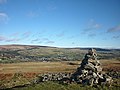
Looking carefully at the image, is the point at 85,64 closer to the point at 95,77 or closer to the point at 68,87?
the point at 95,77

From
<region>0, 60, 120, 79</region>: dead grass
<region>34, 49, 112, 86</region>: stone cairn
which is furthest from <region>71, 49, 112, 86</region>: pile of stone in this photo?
<region>0, 60, 120, 79</region>: dead grass

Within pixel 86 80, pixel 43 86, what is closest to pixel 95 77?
pixel 86 80

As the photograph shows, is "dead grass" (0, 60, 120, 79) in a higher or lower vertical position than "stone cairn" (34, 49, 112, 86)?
lower

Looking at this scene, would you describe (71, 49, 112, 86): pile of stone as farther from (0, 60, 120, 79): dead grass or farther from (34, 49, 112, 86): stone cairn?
(0, 60, 120, 79): dead grass

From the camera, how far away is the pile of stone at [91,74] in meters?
53.2

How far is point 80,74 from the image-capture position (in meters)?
58.4

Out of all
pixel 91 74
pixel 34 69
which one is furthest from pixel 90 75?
pixel 34 69

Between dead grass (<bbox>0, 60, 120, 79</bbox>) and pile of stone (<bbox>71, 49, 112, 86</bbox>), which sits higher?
pile of stone (<bbox>71, 49, 112, 86</bbox>)

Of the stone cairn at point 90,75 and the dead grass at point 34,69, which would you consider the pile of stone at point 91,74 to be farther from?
the dead grass at point 34,69

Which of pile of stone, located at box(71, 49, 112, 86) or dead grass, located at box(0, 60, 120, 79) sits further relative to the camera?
dead grass, located at box(0, 60, 120, 79)

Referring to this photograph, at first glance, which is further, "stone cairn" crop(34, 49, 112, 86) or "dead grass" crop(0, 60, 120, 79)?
"dead grass" crop(0, 60, 120, 79)

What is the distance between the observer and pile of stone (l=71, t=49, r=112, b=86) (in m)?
53.2

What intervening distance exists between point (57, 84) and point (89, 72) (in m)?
9.52

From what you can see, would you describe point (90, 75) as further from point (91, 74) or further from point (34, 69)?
point (34, 69)
